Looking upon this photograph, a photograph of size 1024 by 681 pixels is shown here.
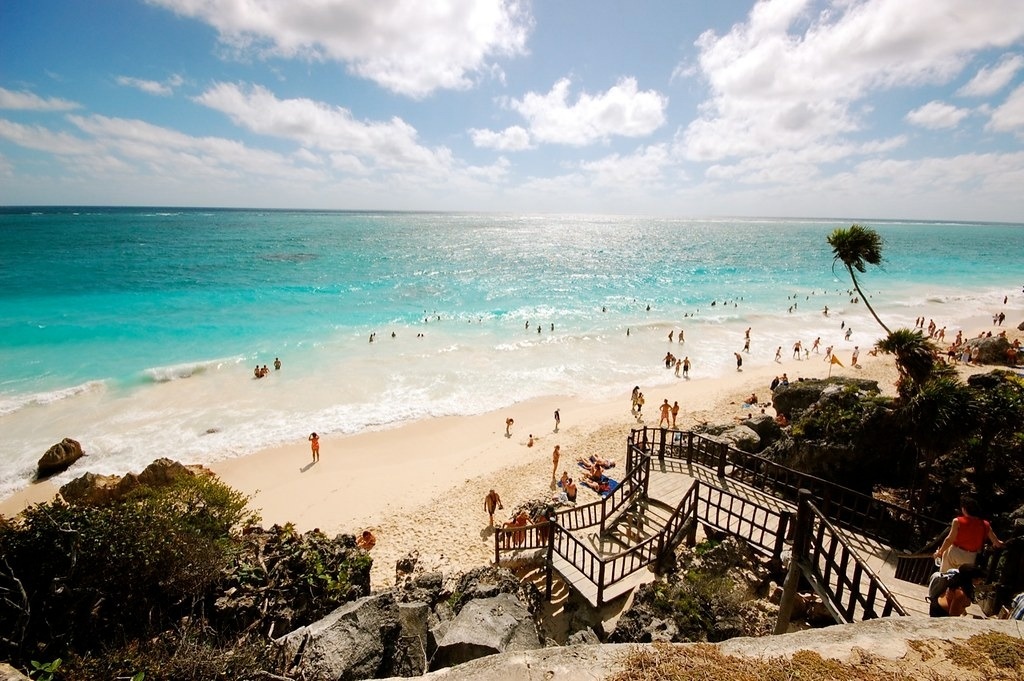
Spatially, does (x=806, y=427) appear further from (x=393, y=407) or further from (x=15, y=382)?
(x=15, y=382)

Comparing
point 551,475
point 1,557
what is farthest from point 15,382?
point 551,475

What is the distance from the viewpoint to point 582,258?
101688 mm

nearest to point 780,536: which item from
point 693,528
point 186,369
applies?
point 693,528

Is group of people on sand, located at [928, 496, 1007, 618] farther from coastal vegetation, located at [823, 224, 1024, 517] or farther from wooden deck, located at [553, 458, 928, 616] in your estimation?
coastal vegetation, located at [823, 224, 1024, 517]

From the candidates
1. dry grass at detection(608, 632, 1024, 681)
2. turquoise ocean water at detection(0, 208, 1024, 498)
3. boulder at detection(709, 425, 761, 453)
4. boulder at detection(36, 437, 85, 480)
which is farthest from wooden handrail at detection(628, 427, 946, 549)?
boulder at detection(36, 437, 85, 480)

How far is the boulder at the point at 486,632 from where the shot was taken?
6.89m

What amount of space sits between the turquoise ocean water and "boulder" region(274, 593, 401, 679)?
16730 millimetres

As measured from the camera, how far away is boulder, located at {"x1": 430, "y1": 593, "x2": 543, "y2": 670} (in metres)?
6.89

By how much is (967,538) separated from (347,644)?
9.36m

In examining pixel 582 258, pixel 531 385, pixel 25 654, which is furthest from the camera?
pixel 582 258

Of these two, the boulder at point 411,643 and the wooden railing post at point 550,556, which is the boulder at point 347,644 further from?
the wooden railing post at point 550,556

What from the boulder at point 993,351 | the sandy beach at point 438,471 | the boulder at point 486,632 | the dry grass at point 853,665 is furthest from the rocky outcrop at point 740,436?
the boulder at point 993,351

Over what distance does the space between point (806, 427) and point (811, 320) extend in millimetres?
40461

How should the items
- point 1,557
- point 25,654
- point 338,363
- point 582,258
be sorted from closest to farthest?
point 25,654, point 1,557, point 338,363, point 582,258
